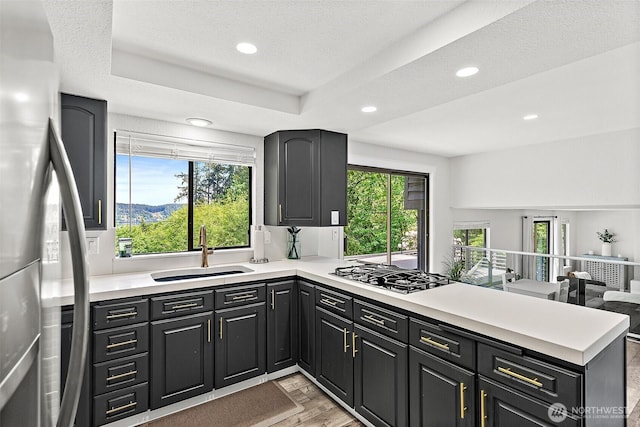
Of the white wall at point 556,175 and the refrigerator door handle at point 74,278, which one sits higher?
the white wall at point 556,175

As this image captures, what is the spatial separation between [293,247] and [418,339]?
1.99m

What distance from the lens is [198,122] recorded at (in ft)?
9.82

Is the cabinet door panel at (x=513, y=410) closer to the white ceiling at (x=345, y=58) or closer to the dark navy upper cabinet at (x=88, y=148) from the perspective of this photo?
the white ceiling at (x=345, y=58)

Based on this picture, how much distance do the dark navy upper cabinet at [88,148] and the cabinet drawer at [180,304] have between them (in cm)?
67

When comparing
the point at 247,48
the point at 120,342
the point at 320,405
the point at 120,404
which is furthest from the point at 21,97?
the point at 320,405

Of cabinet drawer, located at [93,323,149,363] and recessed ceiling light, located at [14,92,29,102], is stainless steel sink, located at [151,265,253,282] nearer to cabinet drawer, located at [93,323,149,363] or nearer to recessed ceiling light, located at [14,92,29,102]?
cabinet drawer, located at [93,323,149,363]

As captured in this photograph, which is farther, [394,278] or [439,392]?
[394,278]

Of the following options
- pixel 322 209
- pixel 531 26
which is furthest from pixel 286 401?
pixel 531 26

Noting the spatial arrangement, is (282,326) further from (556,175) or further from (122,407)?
(556,175)

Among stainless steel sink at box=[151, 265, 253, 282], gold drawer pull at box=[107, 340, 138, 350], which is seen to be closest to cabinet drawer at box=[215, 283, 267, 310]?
stainless steel sink at box=[151, 265, 253, 282]

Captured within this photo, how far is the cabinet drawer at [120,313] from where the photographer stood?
7.10ft

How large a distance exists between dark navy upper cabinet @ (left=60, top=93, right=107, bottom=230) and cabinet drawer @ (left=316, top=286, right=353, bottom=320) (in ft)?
5.48

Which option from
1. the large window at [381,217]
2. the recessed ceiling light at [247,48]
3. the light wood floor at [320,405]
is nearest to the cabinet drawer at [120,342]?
the light wood floor at [320,405]

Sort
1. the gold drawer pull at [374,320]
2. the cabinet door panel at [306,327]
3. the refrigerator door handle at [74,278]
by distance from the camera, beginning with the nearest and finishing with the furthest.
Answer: the refrigerator door handle at [74,278], the gold drawer pull at [374,320], the cabinet door panel at [306,327]
